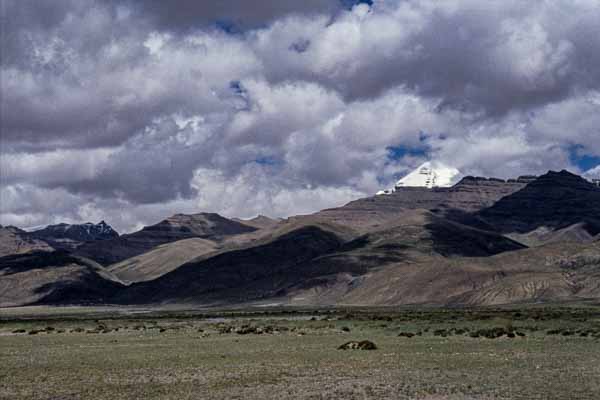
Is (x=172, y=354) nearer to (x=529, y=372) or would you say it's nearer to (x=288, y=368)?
(x=288, y=368)

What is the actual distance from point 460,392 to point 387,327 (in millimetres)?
55718

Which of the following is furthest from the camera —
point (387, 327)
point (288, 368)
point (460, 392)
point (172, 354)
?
point (387, 327)

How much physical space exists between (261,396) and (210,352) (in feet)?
82.3

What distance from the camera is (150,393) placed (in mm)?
36781

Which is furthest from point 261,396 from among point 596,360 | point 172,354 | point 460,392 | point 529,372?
point 172,354

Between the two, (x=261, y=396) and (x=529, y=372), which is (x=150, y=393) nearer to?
(x=261, y=396)

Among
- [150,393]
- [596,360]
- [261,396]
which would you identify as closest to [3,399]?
[150,393]

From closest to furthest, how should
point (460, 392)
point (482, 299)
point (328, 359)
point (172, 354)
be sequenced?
point (460, 392), point (328, 359), point (172, 354), point (482, 299)

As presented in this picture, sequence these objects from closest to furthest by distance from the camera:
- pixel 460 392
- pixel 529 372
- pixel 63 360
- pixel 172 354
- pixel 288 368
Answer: pixel 460 392 → pixel 529 372 → pixel 288 368 → pixel 63 360 → pixel 172 354

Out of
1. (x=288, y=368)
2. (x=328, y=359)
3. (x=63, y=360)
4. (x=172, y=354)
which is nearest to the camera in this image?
(x=288, y=368)

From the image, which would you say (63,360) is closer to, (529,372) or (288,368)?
(288,368)

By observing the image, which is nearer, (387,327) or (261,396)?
(261,396)

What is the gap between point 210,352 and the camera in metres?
60.2

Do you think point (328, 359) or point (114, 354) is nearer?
point (328, 359)
